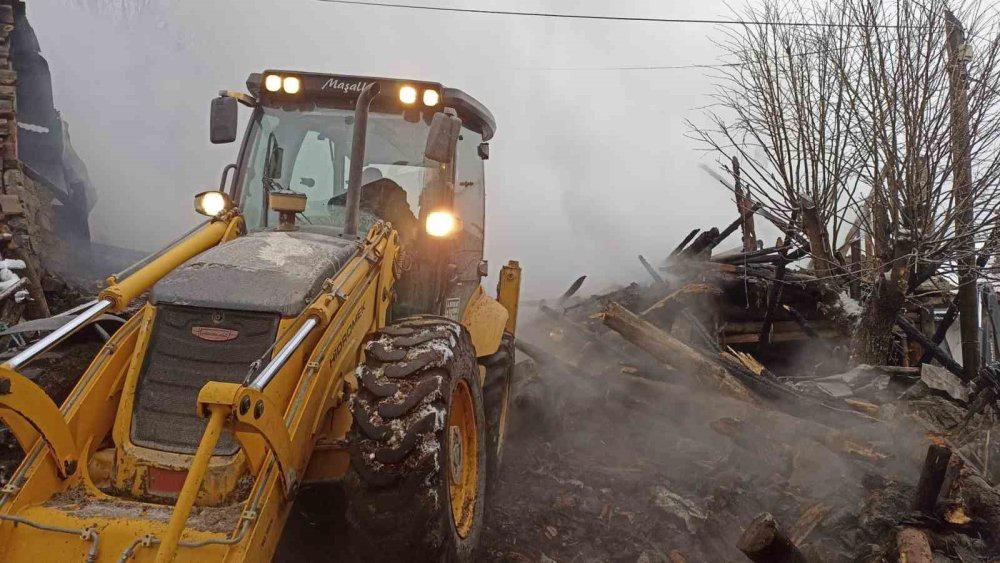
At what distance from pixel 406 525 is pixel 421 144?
2582 millimetres

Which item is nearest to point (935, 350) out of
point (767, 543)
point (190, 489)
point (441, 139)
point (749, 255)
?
point (749, 255)

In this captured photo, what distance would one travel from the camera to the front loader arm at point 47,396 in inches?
96.7

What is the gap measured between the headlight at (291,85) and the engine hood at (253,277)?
142 cm

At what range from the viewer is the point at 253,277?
301 cm

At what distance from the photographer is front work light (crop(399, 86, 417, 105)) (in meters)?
4.20

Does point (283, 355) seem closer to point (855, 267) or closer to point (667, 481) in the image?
point (667, 481)

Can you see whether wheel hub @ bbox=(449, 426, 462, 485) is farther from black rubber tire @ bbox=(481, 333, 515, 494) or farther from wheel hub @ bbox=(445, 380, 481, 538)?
black rubber tire @ bbox=(481, 333, 515, 494)

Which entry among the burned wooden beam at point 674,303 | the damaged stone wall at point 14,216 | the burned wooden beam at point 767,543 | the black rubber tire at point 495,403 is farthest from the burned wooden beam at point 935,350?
the damaged stone wall at point 14,216

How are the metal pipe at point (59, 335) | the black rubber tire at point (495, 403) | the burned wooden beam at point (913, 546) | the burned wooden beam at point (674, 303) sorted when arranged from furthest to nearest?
1. the burned wooden beam at point (674, 303)
2. the black rubber tire at point (495, 403)
3. the burned wooden beam at point (913, 546)
4. the metal pipe at point (59, 335)

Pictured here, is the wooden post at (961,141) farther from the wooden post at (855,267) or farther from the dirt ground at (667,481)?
the dirt ground at (667,481)

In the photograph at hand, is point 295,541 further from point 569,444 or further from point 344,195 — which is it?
point 569,444

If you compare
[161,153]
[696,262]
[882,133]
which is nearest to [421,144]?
[882,133]

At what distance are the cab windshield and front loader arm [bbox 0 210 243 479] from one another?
1121 millimetres

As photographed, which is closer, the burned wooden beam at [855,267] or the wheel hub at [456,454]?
the wheel hub at [456,454]
